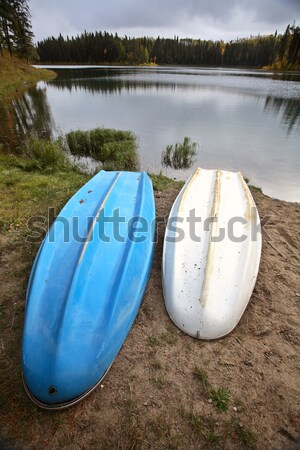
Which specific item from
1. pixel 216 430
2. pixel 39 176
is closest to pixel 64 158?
pixel 39 176

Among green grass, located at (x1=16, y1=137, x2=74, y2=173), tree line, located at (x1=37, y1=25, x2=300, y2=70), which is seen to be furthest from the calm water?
tree line, located at (x1=37, y1=25, x2=300, y2=70)

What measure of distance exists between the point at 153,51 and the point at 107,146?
105004 millimetres

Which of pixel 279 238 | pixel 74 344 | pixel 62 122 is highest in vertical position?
pixel 74 344

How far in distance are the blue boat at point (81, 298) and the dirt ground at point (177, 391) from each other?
0.17 metres

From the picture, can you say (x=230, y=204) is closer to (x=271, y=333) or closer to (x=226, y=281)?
(x=226, y=281)

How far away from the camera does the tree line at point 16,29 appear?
31.8m

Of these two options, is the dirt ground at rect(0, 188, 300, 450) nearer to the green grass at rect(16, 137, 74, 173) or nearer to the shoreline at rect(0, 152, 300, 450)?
the shoreline at rect(0, 152, 300, 450)

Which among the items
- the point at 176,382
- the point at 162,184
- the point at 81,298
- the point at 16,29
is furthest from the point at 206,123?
the point at 16,29

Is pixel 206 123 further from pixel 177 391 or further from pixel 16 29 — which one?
pixel 16 29

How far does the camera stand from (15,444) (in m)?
1.74

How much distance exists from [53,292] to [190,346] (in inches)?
52.6

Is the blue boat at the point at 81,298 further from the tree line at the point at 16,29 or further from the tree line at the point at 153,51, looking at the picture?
the tree line at the point at 153,51

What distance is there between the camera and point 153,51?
9244 cm

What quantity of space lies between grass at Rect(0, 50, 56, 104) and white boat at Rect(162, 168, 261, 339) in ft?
59.4
